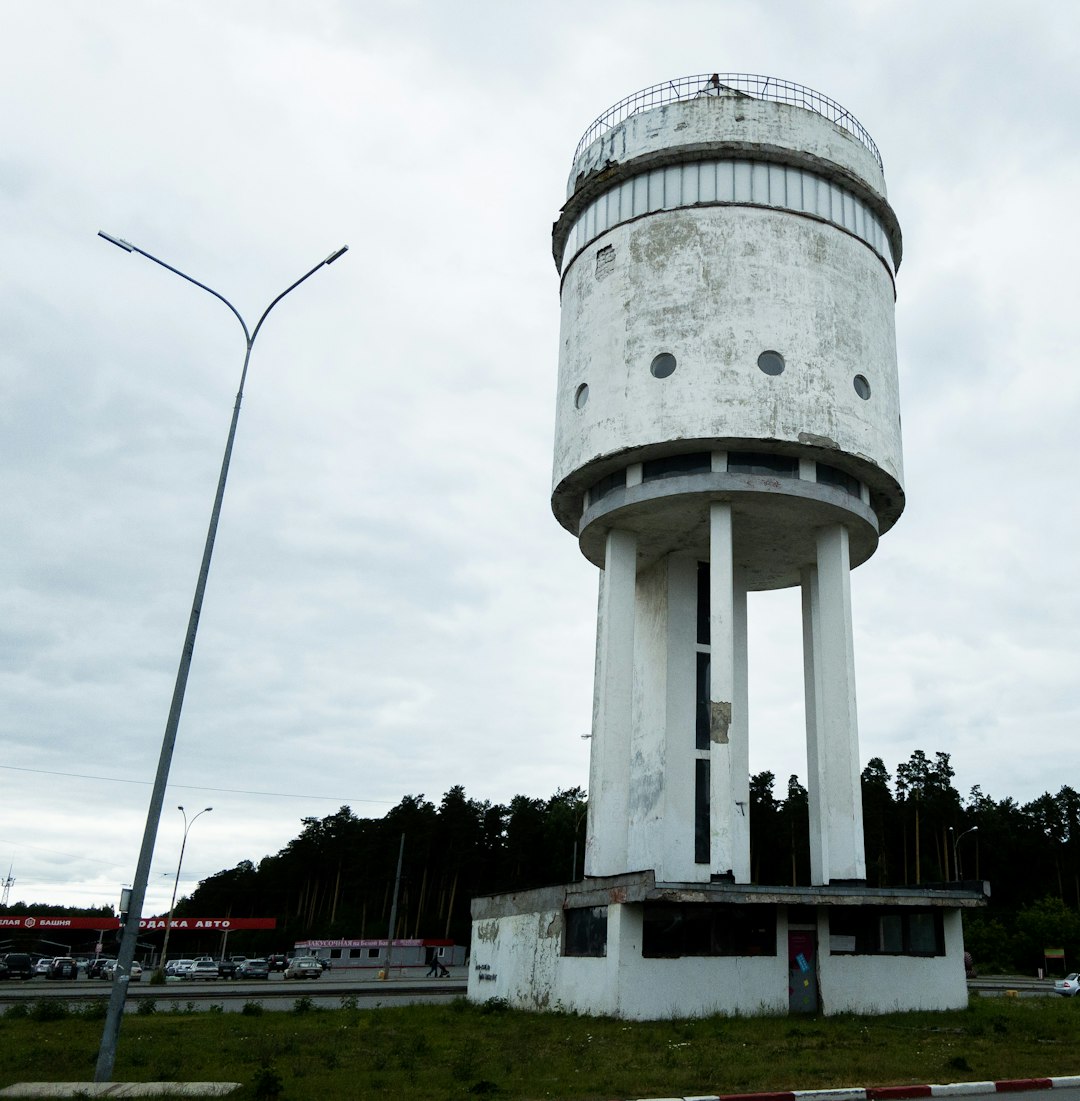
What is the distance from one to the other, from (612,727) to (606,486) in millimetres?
5547

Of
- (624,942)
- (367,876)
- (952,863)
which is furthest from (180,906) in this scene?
(624,942)

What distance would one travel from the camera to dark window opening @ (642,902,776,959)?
67.9 feet

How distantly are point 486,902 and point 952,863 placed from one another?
50.3 metres

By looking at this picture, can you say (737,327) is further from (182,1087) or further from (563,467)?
(182,1087)

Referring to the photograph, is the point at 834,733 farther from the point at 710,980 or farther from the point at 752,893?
the point at 710,980

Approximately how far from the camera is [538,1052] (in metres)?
15.2

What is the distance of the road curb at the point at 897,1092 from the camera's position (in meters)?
10.7

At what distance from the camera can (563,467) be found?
25734 millimetres

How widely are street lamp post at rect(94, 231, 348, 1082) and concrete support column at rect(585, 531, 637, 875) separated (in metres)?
10.8

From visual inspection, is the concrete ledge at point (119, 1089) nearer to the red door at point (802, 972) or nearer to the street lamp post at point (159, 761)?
the street lamp post at point (159, 761)

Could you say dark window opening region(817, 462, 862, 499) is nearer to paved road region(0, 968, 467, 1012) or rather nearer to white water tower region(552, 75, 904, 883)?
white water tower region(552, 75, 904, 883)

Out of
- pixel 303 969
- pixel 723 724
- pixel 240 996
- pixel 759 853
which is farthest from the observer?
pixel 759 853

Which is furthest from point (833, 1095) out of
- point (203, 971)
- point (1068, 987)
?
point (203, 971)

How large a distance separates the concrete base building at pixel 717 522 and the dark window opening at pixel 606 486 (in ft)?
0.19
